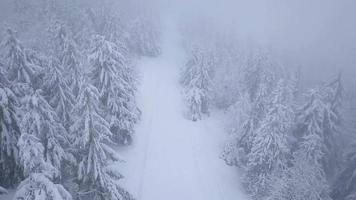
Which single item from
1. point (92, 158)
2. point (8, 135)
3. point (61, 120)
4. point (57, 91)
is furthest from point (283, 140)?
point (8, 135)

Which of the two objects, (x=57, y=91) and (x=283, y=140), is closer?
(x=57, y=91)

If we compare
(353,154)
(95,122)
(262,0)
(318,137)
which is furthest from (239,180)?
(262,0)

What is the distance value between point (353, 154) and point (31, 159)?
25.5 meters

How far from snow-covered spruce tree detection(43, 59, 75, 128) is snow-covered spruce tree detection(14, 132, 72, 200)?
376 inches

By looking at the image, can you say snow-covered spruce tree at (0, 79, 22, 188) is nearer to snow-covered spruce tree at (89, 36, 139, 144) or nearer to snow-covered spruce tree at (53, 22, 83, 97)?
snow-covered spruce tree at (89, 36, 139, 144)

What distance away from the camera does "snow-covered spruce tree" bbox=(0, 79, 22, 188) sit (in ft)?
54.7

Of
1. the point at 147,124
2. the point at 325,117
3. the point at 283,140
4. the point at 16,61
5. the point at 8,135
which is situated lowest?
the point at 147,124

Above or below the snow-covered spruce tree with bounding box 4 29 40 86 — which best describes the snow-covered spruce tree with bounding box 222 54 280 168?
below

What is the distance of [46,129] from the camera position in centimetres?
1658

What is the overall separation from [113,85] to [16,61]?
7.49 metres

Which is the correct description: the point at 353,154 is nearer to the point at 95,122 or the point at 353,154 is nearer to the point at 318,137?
the point at 318,137

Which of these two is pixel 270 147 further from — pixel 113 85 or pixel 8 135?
pixel 8 135

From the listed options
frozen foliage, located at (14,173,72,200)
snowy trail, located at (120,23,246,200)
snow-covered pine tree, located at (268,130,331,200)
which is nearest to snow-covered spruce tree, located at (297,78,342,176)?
snow-covered pine tree, located at (268,130,331,200)

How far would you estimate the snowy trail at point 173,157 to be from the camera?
80.8ft
